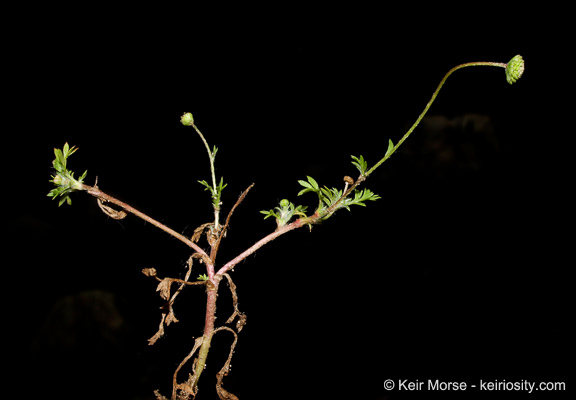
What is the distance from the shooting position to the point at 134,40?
4.55ft

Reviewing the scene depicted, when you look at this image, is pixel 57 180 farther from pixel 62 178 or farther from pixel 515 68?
pixel 515 68

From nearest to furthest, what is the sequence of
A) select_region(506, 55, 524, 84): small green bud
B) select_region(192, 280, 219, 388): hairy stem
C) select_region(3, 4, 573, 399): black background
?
select_region(506, 55, 524, 84): small green bud
select_region(192, 280, 219, 388): hairy stem
select_region(3, 4, 573, 399): black background

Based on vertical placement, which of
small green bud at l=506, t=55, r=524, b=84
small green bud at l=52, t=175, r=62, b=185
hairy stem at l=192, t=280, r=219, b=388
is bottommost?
hairy stem at l=192, t=280, r=219, b=388

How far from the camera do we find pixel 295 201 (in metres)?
1.39

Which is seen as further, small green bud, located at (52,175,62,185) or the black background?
the black background

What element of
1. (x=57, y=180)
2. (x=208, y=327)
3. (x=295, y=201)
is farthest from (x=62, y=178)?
(x=295, y=201)

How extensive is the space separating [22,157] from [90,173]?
0.29m

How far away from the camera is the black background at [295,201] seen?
135 cm

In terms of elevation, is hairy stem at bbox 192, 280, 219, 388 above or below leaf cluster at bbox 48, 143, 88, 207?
below

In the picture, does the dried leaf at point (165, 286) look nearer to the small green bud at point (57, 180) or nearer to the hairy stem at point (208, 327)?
the hairy stem at point (208, 327)

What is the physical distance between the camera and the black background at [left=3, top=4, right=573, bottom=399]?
1.35 metres

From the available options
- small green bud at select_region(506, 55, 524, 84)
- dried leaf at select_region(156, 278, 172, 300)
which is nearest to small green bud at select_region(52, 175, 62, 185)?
dried leaf at select_region(156, 278, 172, 300)

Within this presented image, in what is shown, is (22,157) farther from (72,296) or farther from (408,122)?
(408,122)

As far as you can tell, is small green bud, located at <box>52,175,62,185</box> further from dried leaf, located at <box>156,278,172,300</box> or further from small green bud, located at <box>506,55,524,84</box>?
small green bud, located at <box>506,55,524,84</box>
